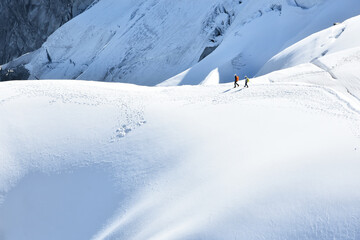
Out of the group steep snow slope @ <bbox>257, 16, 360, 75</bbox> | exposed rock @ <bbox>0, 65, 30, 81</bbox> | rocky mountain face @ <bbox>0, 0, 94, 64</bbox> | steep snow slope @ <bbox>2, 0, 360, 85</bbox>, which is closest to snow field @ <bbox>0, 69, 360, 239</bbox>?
steep snow slope @ <bbox>257, 16, 360, 75</bbox>

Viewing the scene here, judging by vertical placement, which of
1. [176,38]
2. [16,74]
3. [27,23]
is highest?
[27,23]

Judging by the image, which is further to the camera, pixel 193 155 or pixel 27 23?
pixel 27 23

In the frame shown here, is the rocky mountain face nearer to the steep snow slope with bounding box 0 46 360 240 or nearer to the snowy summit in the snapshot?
the snowy summit

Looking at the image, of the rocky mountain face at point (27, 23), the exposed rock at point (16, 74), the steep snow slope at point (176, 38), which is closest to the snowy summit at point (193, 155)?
the steep snow slope at point (176, 38)

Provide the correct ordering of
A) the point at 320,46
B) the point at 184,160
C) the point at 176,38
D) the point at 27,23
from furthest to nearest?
the point at 27,23
the point at 176,38
the point at 320,46
the point at 184,160

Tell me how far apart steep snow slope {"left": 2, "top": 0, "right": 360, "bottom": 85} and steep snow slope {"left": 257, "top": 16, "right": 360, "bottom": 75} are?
458 cm

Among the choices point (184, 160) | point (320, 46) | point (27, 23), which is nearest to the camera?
point (184, 160)

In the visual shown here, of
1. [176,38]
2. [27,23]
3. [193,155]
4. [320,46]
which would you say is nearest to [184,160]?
[193,155]

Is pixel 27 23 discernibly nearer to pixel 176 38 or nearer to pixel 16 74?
pixel 16 74

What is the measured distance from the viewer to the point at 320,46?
2819 centimetres

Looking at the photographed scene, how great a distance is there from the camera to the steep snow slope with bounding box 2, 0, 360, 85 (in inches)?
1405

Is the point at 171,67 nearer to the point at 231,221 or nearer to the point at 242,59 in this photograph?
the point at 242,59

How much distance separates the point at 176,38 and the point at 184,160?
2860 cm

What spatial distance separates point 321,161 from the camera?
16000 mm
